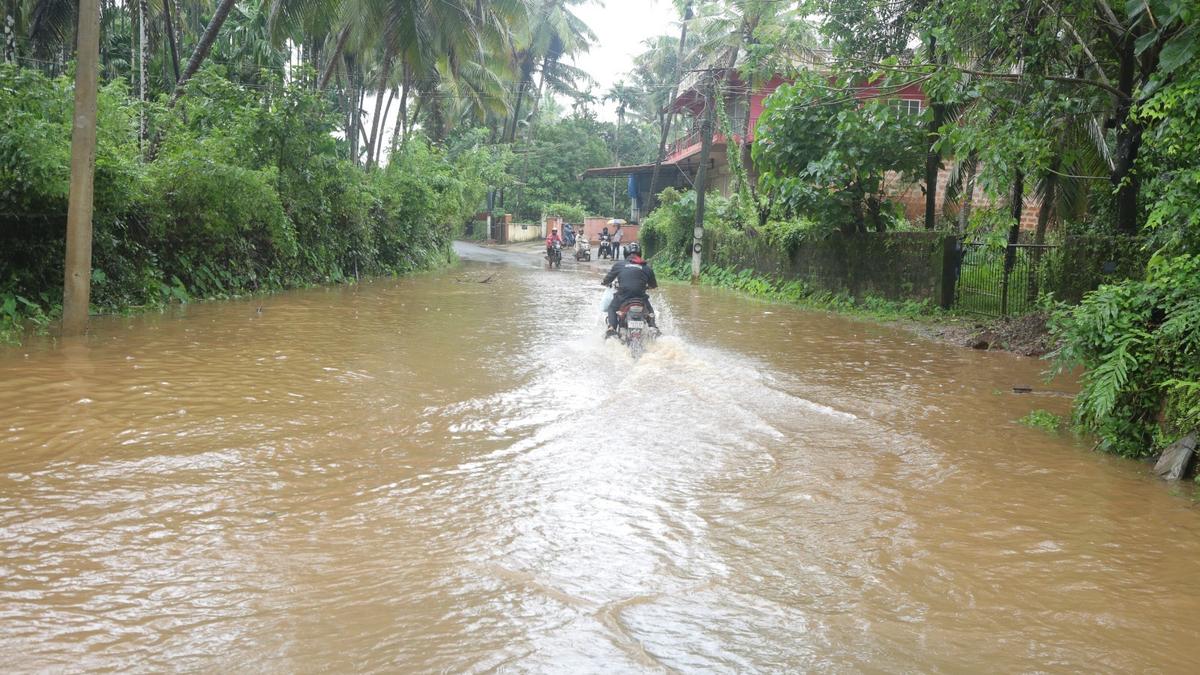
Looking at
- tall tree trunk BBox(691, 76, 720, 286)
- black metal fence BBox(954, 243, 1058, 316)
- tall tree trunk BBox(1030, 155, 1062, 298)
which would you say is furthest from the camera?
tall tree trunk BBox(691, 76, 720, 286)

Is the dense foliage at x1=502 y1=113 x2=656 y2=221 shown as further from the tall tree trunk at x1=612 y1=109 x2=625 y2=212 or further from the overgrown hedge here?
the overgrown hedge

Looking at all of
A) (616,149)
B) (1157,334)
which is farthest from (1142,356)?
(616,149)

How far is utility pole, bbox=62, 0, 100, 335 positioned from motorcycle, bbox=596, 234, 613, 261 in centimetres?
3154

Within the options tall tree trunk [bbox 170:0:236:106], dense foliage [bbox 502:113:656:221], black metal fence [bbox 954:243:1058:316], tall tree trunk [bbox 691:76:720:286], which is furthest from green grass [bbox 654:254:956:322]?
dense foliage [bbox 502:113:656:221]

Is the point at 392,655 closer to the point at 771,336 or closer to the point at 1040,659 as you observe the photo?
the point at 1040,659

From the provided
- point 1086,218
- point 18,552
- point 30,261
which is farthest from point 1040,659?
point 1086,218

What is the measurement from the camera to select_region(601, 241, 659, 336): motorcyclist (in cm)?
1226

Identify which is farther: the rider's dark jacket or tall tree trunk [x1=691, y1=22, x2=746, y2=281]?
tall tree trunk [x1=691, y1=22, x2=746, y2=281]

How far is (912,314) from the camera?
18156mm

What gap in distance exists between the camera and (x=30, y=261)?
40.5 feet

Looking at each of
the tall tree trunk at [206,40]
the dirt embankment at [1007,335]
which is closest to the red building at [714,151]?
the dirt embankment at [1007,335]

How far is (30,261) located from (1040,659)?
1287cm

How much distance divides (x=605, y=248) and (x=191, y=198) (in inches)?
1061

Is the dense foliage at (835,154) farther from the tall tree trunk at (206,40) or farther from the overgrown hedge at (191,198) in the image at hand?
the tall tree trunk at (206,40)
